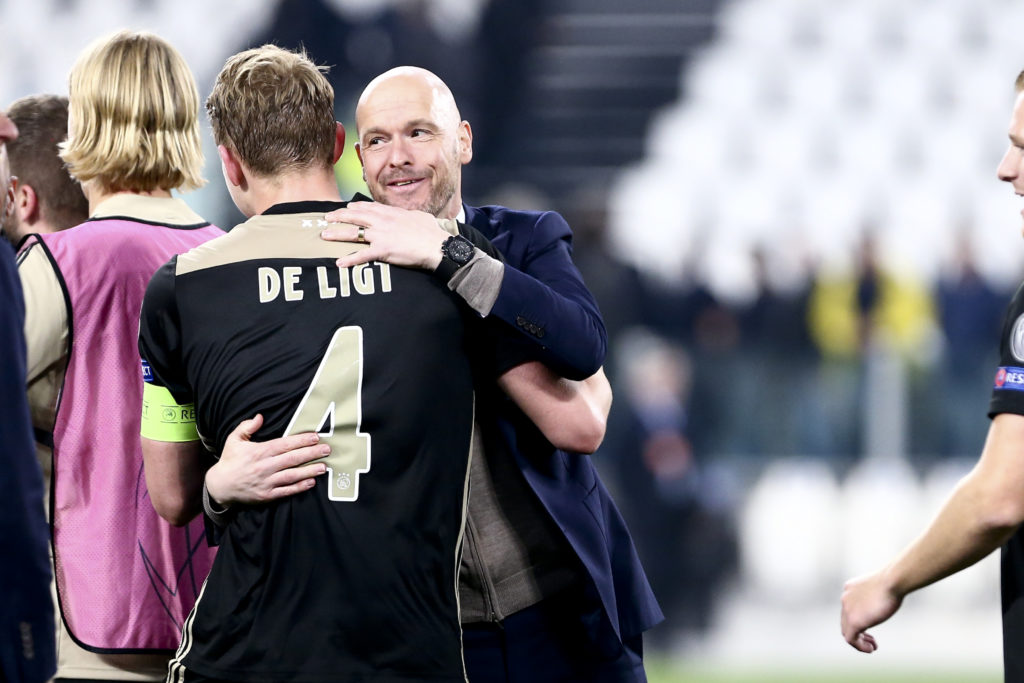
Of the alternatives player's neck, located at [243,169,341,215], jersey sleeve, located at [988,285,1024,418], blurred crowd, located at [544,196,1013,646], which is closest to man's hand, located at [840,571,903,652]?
jersey sleeve, located at [988,285,1024,418]

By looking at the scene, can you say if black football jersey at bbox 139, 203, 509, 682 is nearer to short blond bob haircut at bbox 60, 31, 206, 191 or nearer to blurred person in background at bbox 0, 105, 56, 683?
blurred person in background at bbox 0, 105, 56, 683

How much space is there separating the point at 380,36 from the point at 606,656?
25.0 feet

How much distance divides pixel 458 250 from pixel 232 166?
0.44 meters

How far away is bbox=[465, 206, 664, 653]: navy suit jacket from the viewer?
6.98 ft

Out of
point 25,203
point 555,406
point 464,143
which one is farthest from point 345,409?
point 25,203

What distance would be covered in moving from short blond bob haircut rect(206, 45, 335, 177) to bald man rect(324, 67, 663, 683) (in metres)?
0.13

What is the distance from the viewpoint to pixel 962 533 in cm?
208

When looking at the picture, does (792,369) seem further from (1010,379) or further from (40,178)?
(1010,379)

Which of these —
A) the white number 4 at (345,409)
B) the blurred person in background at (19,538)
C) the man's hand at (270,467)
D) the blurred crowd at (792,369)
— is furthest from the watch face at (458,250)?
the blurred crowd at (792,369)

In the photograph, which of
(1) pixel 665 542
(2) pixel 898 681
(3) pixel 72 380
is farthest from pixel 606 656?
(1) pixel 665 542

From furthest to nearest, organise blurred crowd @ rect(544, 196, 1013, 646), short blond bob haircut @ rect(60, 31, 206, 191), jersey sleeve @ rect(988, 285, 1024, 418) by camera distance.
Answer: blurred crowd @ rect(544, 196, 1013, 646) → short blond bob haircut @ rect(60, 31, 206, 191) → jersey sleeve @ rect(988, 285, 1024, 418)

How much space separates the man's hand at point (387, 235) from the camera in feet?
6.77

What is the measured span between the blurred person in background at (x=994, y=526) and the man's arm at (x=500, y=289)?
24.3 inches

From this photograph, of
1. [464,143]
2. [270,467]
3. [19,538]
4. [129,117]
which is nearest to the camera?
[19,538]
